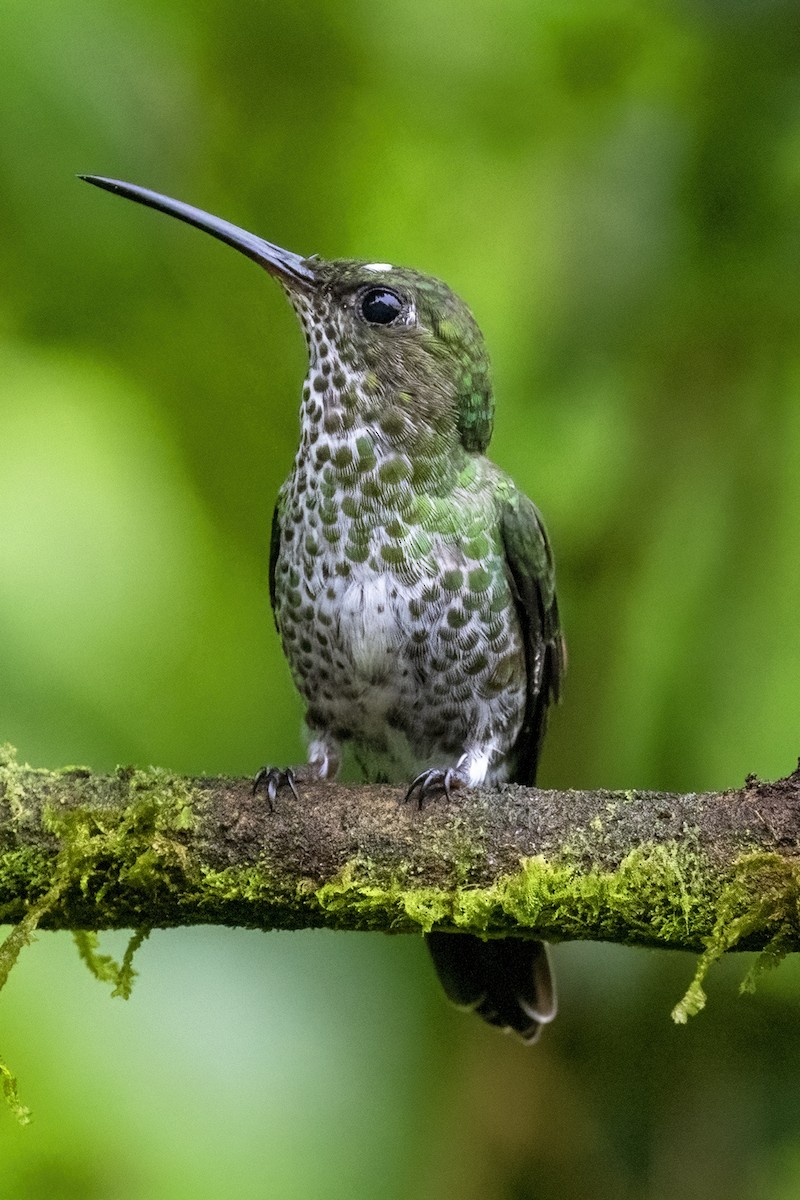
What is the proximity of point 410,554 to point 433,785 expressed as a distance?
2.25 ft

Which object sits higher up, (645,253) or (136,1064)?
(645,253)

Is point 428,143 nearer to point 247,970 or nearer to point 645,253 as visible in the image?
point 645,253

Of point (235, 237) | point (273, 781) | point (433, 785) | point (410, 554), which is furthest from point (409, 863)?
point (235, 237)

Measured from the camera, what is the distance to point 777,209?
3.87 metres

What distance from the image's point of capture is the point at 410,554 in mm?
2834

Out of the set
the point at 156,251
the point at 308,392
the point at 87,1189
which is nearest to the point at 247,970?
the point at 87,1189

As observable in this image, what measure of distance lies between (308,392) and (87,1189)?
6.68ft

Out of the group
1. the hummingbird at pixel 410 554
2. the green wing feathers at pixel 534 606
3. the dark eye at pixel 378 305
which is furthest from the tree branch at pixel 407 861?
the dark eye at pixel 378 305

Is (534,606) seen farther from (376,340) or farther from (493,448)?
(493,448)

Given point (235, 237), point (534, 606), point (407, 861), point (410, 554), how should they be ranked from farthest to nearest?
point (534, 606)
point (235, 237)
point (410, 554)
point (407, 861)

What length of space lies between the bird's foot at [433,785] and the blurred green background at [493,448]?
1.15 meters

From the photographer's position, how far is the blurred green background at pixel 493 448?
3332mm

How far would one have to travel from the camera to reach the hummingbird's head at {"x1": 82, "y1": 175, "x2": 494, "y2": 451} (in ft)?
9.71

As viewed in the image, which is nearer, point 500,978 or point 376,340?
point 376,340
